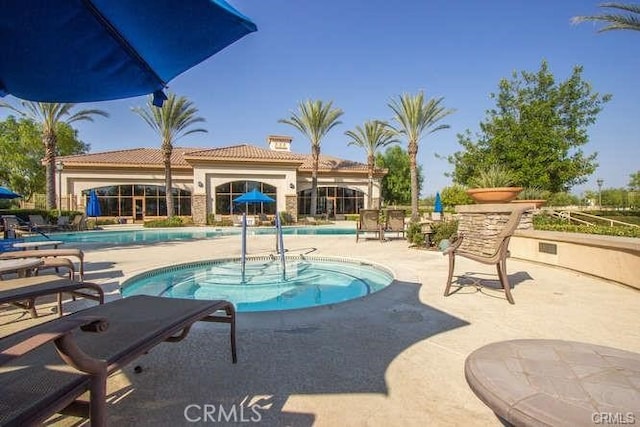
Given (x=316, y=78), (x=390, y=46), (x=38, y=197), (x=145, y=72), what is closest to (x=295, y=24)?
(x=390, y=46)

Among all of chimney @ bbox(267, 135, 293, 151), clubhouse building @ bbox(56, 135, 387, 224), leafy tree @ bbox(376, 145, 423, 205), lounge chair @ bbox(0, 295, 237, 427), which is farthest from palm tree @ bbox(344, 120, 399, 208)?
lounge chair @ bbox(0, 295, 237, 427)

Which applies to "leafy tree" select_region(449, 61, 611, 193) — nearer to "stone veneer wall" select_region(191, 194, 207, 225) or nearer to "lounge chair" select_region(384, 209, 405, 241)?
"lounge chair" select_region(384, 209, 405, 241)

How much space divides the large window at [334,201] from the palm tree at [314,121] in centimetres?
381

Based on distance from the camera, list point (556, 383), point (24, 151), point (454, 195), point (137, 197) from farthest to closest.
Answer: point (24, 151)
point (454, 195)
point (137, 197)
point (556, 383)

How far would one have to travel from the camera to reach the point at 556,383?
1817mm

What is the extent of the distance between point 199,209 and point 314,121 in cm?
1088

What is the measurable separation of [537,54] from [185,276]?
87.0 feet

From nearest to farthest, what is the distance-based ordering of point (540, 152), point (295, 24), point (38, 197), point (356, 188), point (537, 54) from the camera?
point (295, 24), point (540, 152), point (537, 54), point (38, 197), point (356, 188)

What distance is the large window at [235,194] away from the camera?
84.3 feet

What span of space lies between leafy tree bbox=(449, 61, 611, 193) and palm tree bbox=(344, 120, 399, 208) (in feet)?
23.4

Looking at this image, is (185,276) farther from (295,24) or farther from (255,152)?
(255,152)

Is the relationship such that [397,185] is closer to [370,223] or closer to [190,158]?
[190,158]

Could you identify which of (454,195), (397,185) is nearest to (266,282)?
(454,195)

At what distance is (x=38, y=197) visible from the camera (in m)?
29.0
